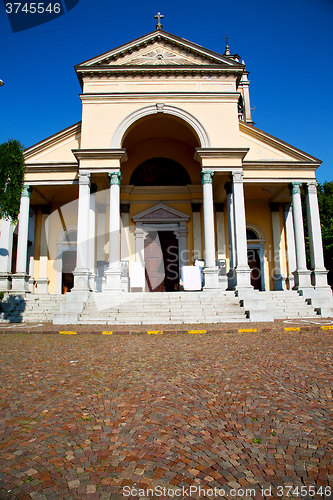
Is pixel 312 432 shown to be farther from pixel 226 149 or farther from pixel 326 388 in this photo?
pixel 226 149

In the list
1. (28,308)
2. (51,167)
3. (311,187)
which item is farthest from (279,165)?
(28,308)

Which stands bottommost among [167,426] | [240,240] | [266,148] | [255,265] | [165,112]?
[167,426]

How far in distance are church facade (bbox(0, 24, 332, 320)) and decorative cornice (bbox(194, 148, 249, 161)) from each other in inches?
1.8

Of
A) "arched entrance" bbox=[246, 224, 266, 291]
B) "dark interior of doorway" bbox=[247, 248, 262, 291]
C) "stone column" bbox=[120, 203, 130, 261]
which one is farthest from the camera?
"dark interior of doorway" bbox=[247, 248, 262, 291]

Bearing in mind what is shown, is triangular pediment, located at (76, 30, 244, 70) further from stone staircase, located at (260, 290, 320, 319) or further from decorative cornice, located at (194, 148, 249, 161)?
stone staircase, located at (260, 290, 320, 319)

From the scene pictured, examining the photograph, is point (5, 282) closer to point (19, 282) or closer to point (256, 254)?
point (19, 282)

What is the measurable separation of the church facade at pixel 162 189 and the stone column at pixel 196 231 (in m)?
0.06

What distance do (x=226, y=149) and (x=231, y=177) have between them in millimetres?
1299

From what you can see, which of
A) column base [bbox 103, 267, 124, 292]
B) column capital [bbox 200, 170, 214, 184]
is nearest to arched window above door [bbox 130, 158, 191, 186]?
column capital [bbox 200, 170, 214, 184]

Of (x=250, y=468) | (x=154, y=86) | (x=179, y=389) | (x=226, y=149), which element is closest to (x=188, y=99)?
A: (x=154, y=86)

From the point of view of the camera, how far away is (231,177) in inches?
632

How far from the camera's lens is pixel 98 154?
15539 mm

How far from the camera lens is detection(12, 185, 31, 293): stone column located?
1560 cm

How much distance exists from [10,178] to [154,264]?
10198 millimetres
